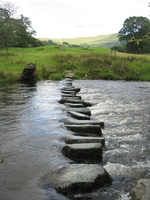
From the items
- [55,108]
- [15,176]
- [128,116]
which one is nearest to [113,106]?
[128,116]

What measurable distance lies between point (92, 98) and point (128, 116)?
5.42 meters

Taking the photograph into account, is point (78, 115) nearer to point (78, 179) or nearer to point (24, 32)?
point (78, 179)

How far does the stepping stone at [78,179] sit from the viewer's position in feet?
15.0

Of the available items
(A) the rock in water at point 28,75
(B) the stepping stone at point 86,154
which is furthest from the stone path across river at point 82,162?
(A) the rock in water at point 28,75

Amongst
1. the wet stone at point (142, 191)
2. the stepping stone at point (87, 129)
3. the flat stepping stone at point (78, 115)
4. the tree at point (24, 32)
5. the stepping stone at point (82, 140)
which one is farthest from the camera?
the tree at point (24, 32)

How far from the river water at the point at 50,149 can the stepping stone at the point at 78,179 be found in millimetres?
110

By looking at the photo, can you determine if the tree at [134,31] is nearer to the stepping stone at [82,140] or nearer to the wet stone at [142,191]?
the stepping stone at [82,140]

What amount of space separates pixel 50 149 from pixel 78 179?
2.09m

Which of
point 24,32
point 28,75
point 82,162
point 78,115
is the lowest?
point 82,162

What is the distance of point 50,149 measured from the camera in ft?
21.7

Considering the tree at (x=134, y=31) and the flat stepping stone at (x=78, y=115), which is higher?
the tree at (x=134, y=31)

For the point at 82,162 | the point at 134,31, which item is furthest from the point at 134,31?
the point at 82,162

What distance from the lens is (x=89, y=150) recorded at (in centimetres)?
605

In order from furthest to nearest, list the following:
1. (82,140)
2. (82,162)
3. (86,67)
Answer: (86,67), (82,140), (82,162)
